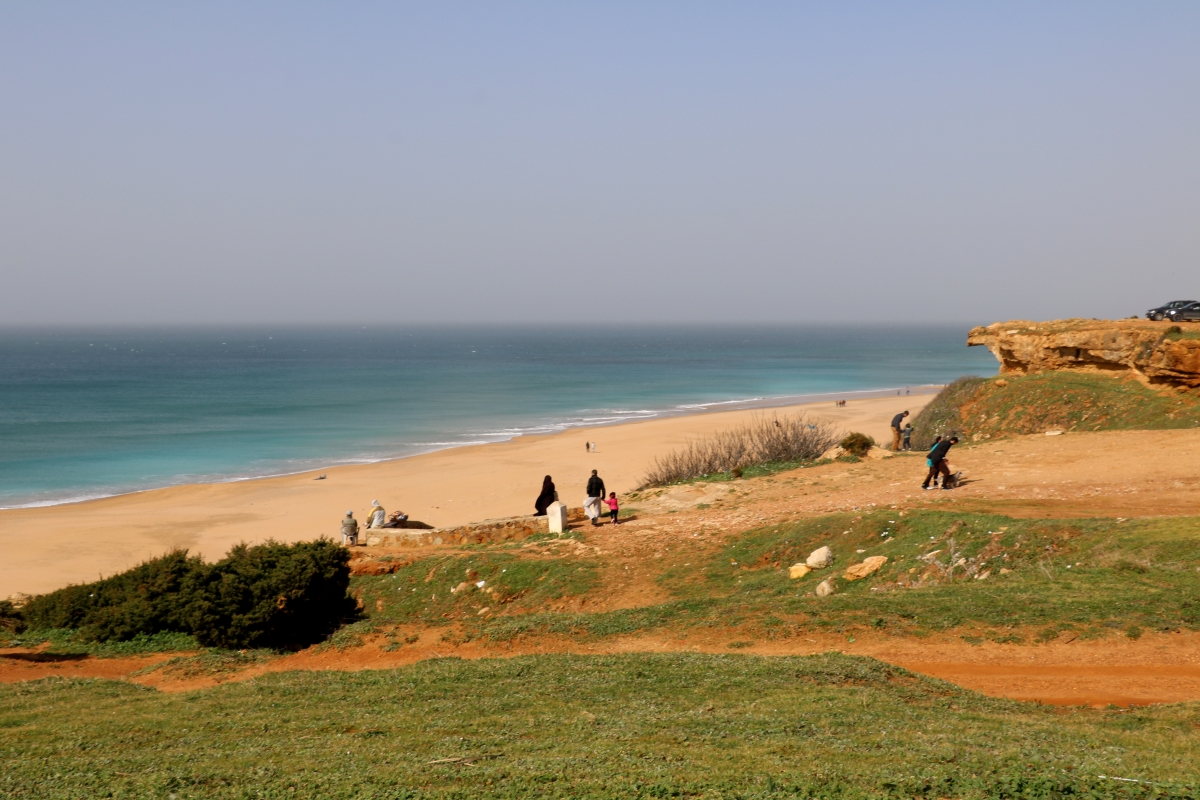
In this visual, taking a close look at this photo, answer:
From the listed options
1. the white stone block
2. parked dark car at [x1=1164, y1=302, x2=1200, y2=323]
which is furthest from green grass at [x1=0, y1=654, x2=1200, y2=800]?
parked dark car at [x1=1164, y1=302, x2=1200, y2=323]

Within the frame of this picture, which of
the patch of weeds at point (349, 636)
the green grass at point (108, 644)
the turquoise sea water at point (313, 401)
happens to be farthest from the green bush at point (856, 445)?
the turquoise sea water at point (313, 401)

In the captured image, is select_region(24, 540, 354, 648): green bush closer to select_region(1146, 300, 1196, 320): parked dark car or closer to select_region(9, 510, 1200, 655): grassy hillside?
select_region(9, 510, 1200, 655): grassy hillside

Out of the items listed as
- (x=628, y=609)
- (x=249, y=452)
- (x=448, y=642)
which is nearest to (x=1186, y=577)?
(x=628, y=609)

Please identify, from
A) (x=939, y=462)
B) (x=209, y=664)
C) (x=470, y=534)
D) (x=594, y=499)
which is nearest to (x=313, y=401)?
(x=470, y=534)

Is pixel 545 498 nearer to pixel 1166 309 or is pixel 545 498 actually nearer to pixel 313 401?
pixel 1166 309

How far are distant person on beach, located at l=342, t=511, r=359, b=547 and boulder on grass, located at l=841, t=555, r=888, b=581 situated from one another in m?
12.1

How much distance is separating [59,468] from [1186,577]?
163 feet

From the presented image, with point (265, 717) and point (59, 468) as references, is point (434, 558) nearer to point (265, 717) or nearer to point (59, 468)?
point (265, 717)

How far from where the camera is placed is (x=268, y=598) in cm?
1438

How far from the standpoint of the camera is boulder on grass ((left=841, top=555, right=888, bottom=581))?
14359 millimetres

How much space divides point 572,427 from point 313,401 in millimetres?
29603

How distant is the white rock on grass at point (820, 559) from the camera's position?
1508cm

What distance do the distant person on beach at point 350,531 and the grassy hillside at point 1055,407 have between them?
67.2 ft

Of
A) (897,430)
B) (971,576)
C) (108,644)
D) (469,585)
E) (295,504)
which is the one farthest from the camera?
(295,504)
